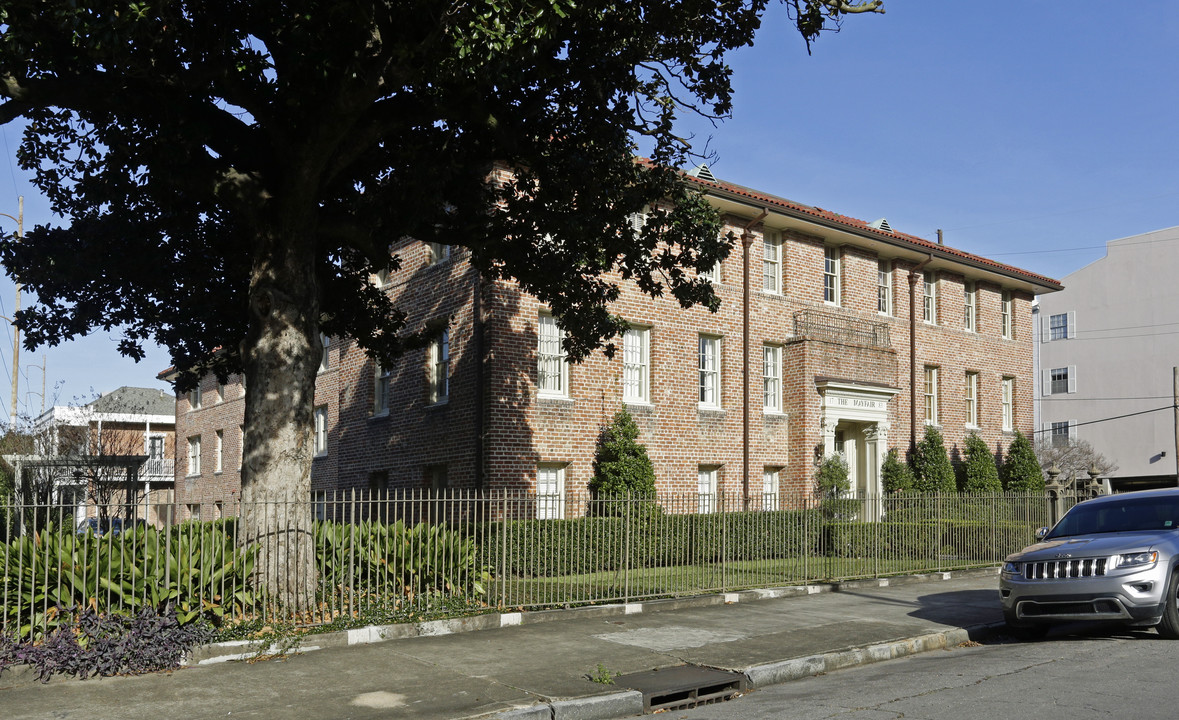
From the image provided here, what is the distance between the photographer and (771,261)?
2572cm

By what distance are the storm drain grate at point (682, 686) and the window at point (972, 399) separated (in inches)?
919

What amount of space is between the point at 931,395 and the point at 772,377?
262 inches

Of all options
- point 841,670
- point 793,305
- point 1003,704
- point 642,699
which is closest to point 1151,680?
point 1003,704

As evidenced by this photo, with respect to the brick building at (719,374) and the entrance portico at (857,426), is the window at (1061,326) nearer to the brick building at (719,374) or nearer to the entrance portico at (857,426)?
the brick building at (719,374)

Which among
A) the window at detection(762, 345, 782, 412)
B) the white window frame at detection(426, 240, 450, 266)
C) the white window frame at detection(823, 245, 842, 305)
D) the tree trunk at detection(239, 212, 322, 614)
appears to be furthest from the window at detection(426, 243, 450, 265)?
the tree trunk at detection(239, 212, 322, 614)

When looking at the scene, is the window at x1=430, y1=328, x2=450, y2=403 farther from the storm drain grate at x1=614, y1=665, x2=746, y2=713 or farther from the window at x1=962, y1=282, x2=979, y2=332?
the window at x1=962, y1=282, x2=979, y2=332

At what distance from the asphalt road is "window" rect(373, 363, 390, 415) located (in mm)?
16263

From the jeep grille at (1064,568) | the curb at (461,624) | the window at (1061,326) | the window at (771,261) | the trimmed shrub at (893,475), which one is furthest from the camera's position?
the window at (1061,326)

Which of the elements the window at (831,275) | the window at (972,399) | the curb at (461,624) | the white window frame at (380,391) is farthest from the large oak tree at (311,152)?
the window at (972,399)

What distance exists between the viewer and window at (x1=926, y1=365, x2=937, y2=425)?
2923 cm

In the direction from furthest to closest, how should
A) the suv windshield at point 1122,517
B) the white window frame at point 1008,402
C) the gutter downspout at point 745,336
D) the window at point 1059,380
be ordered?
the window at point 1059,380 → the white window frame at point 1008,402 → the gutter downspout at point 745,336 → the suv windshield at point 1122,517

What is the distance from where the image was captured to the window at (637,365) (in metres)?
22.7

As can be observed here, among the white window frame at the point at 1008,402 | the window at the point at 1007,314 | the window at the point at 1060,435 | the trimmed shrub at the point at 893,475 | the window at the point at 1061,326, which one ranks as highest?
the window at the point at 1061,326

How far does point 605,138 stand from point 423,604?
6145 mm
